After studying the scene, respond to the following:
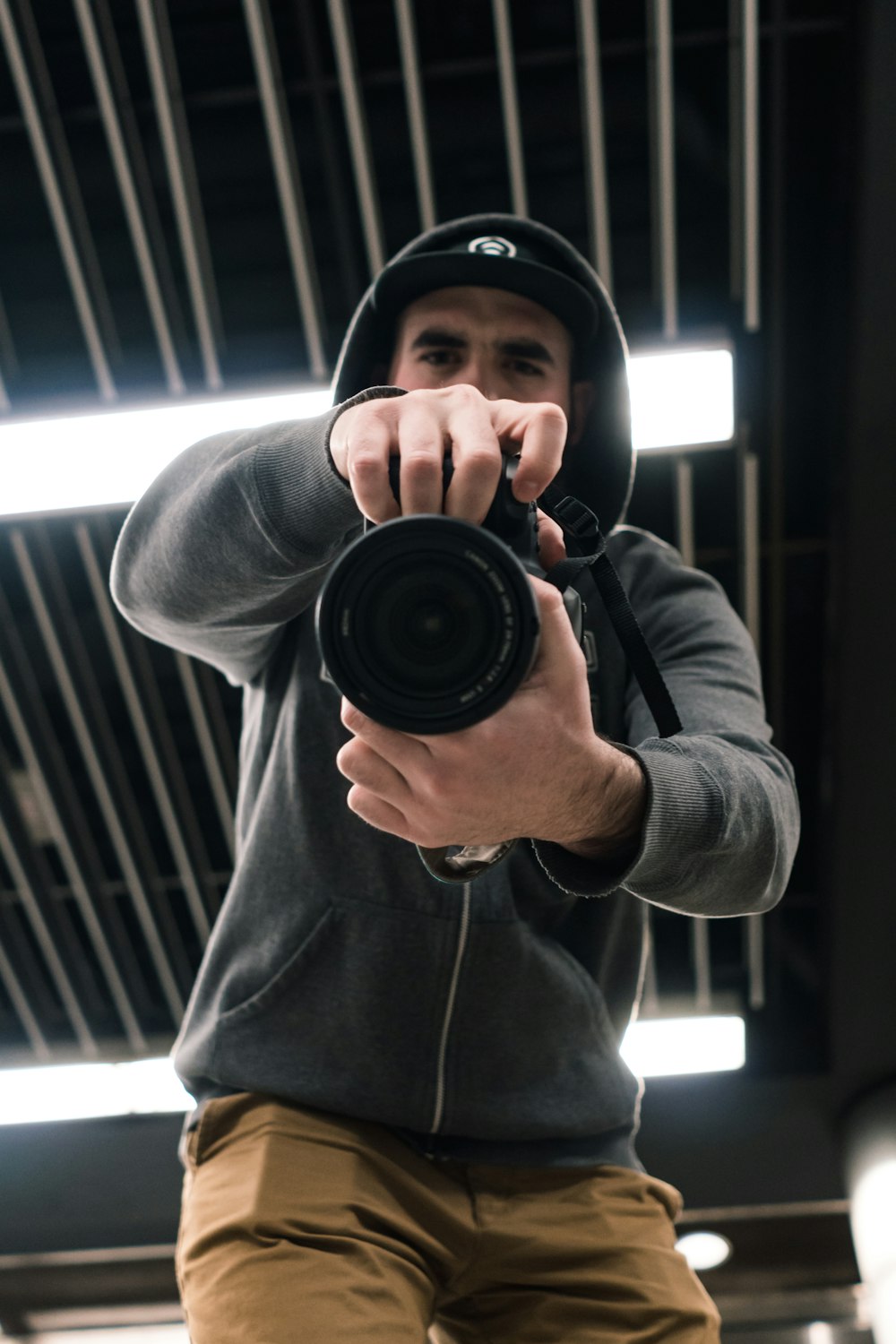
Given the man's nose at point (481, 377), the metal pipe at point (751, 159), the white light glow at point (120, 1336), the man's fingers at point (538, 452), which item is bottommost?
the white light glow at point (120, 1336)

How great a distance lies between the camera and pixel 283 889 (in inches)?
50.8

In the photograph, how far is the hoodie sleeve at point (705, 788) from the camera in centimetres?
100

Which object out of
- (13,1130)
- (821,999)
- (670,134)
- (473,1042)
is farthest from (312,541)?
(13,1130)

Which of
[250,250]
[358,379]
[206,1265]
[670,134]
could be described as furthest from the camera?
[250,250]

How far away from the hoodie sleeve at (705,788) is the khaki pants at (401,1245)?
0.41 meters

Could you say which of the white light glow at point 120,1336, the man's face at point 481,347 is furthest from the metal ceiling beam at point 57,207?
the white light glow at point 120,1336

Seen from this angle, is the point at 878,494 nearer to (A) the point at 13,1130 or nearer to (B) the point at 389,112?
(B) the point at 389,112

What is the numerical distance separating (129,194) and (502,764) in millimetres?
2481

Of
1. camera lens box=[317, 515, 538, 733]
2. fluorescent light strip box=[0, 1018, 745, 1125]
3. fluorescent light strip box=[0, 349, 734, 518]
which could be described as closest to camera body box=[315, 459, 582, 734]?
camera lens box=[317, 515, 538, 733]

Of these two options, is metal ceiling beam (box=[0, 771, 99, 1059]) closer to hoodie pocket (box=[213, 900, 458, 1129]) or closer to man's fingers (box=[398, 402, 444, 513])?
hoodie pocket (box=[213, 900, 458, 1129])

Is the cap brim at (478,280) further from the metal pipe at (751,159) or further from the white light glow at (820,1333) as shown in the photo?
the white light glow at (820,1333)

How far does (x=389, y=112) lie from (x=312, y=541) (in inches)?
83.1

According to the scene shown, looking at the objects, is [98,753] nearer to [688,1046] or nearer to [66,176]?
[66,176]

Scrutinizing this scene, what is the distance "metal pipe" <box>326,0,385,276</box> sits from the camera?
259 cm
